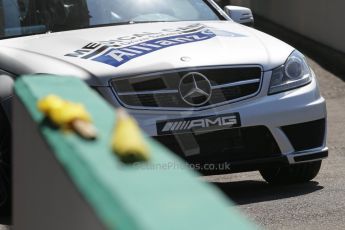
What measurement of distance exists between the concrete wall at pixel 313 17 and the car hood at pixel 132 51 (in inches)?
371

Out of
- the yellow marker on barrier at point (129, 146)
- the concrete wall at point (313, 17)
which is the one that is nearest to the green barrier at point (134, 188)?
the yellow marker on barrier at point (129, 146)

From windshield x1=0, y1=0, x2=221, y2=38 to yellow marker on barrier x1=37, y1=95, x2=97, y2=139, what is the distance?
4094 mm

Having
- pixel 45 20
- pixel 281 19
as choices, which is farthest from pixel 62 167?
pixel 281 19

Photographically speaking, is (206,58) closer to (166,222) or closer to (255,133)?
(255,133)

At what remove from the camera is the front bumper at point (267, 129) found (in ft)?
19.5

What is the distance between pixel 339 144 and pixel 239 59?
11.8 feet

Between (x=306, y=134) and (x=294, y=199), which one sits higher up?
(x=306, y=134)

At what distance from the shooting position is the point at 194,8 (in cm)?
759

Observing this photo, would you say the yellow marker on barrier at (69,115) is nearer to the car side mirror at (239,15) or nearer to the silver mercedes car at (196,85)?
the silver mercedes car at (196,85)

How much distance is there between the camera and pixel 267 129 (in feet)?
20.3

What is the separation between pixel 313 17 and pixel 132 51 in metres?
12.4

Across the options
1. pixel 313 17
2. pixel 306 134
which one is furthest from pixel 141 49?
pixel 313 17

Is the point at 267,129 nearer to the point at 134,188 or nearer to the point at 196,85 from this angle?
the point at 196,85

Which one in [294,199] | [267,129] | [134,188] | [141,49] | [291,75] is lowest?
[294,199]
